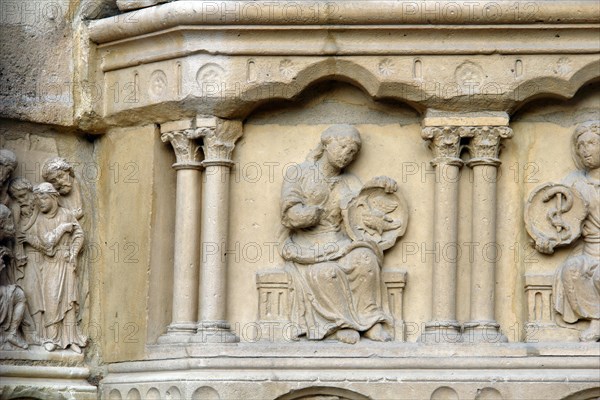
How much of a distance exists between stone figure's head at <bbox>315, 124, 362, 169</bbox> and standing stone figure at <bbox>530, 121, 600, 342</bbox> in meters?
1.15

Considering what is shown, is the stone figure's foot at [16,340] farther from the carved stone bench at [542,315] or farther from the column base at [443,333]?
the carved stone bench at [542,315]

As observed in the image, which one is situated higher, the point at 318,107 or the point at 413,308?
the point at 318,107

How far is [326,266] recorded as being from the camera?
10828 mm

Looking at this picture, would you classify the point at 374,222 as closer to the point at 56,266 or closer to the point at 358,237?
the point at 358,237

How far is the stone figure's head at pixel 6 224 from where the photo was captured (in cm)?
1110

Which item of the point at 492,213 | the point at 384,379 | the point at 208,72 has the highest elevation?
the point at 208,72

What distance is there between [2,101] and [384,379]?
2827 mm

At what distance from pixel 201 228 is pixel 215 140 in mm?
521

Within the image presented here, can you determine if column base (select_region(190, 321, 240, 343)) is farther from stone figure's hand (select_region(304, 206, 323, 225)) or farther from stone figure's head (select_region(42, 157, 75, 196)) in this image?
stone figure's head (select_region(42, 157, 75, 196))

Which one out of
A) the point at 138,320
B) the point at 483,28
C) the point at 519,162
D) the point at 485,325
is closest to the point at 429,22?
the point at 483,28

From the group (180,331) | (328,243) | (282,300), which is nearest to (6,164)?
(180,331)

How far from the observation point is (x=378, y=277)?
10.9 metres

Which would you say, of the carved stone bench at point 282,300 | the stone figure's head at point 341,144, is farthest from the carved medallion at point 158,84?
the carved stone bench at point 282,300

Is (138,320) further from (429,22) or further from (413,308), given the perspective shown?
(429,22)
